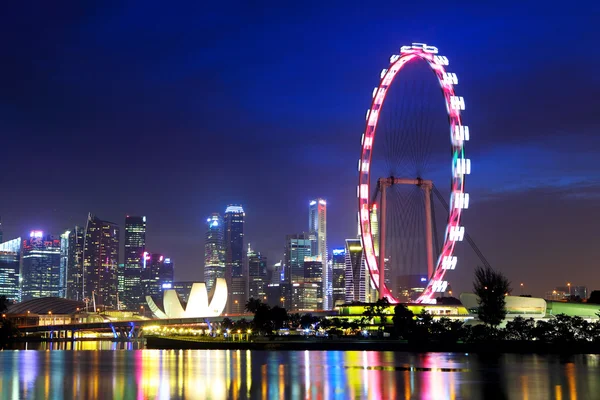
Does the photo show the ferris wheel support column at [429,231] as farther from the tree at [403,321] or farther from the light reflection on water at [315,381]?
the light reflection on water at [315,381]

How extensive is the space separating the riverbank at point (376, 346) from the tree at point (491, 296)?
825cm

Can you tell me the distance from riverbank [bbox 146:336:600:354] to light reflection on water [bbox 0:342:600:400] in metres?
20.0

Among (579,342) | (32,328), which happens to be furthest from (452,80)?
(32,328)

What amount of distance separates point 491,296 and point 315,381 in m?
57.3

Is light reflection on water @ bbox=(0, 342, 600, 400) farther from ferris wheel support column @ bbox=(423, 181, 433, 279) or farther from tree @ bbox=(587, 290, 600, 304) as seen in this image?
tree @ bbox=(587, 290, 600, 304)

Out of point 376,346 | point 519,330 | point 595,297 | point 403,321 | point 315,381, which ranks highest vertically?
point 595,297

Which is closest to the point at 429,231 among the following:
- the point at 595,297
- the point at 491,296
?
the point at 491,296

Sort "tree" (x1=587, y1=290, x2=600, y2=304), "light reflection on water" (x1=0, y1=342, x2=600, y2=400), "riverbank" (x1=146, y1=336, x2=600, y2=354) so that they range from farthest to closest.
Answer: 1. "tree" (x1=587, y1=290, x2=600, y2=304)
2. "riverbank" (x1=146, y1=336, x2=600, y2=354)
3. "light reflection on water" (x1=0, y1=342, x2=600, y2=400)

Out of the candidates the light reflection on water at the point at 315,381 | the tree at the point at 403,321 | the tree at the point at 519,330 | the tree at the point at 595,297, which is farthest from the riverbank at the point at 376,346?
the tree at the point at 595,297

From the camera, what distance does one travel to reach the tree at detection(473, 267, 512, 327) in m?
102

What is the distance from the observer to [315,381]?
50.6 metres

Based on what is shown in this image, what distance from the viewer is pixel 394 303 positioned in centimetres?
11375

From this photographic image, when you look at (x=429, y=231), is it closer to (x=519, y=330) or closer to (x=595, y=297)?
(x=519, y=330)

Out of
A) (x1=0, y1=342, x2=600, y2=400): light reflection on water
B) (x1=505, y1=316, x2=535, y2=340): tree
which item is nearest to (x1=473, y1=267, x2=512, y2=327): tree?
(x1=505, y1=316, x2=535, y2=340): tree
